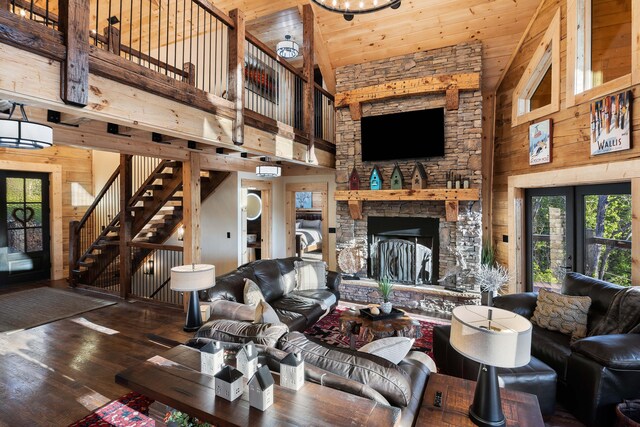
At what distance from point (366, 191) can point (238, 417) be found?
4566 mm

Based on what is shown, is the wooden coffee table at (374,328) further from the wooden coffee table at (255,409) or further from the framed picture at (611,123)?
the framed picture at (611,123)

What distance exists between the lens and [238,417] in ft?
5.12

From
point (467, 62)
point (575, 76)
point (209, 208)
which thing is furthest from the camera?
point (209, 208)

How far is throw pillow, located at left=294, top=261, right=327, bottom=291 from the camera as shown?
15.9 feet

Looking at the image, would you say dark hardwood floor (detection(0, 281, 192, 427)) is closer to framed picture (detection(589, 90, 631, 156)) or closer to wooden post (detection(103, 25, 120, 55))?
wooden post (detection(103, 25, 120, 55))

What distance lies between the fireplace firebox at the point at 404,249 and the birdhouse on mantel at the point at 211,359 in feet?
14.2

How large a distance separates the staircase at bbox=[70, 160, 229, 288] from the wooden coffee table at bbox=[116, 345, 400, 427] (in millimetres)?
4524

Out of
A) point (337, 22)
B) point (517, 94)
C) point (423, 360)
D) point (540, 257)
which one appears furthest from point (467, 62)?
point (423, 360)

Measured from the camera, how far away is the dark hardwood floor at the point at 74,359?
2.74 metres

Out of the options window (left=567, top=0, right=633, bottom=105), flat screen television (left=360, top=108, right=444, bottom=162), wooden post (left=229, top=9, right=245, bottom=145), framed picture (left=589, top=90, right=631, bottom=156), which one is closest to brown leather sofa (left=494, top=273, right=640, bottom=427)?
framed picture (left=589, top=90, right=631, bottom=156)

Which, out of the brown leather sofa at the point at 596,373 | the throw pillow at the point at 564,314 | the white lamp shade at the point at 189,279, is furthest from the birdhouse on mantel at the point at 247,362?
the throw pillow at the point at 564,314

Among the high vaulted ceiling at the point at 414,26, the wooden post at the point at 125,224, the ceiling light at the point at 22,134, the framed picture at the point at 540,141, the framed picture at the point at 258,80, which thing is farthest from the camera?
the framed picture at the point at 258,80

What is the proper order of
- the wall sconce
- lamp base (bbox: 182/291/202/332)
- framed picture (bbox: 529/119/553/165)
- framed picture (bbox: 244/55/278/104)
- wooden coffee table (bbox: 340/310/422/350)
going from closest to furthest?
1. wooden coffee table (bbox: 340/310/422/350)
2. lamp base (bbox: 182/291/202/332)
3. framed picture (bbox: 529/119/553/165)
4. framed picture (bbox: 244/55/278/104)
5. the wall sconce

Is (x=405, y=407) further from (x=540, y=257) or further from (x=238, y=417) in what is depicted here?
(x=540, y=257)
